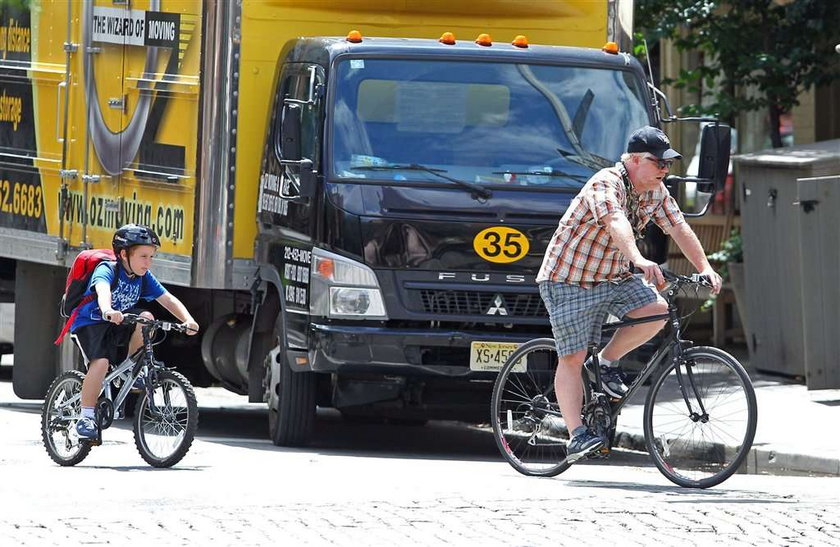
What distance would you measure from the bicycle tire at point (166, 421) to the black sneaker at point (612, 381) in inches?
84.5

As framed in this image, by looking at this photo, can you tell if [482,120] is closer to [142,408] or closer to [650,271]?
[142,408]

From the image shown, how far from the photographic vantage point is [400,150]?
11.2 meters

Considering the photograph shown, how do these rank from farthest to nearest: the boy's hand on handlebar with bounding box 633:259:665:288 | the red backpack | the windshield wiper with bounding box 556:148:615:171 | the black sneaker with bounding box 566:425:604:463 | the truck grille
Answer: the windshield wiper with bounding box 556:148:615:171 → the truck grille → the red backpack → the black sneaker with bounding box 566:425:604:463 → the boy's hand on handlebar with bounding box 633:259:665:288

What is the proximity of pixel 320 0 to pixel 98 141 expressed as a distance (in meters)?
2.18

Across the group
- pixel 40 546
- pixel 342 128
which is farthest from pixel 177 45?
pixel 40 546

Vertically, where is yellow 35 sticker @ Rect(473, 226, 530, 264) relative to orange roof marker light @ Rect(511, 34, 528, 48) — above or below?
below

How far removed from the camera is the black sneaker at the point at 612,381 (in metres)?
9.29

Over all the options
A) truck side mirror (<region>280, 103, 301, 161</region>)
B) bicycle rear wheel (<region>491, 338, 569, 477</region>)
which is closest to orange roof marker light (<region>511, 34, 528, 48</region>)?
truck side mirror (<region>280, 103, 301, 161</region>)

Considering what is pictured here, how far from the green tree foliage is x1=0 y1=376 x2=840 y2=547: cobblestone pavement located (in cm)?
735

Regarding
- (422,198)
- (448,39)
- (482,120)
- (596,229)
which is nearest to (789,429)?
(482,120)

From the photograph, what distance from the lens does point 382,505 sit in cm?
834

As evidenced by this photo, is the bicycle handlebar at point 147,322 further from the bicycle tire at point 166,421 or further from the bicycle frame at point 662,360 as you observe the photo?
the bicycle frame at point 662,360

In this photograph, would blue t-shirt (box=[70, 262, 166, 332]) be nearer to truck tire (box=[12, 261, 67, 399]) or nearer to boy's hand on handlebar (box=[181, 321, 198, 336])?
boy's hand on handlebar (box=[181, 321, 198, 336])

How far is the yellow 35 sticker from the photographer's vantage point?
10961 millimetres
